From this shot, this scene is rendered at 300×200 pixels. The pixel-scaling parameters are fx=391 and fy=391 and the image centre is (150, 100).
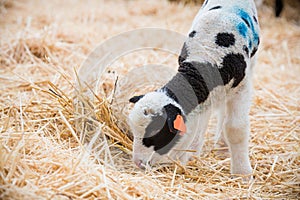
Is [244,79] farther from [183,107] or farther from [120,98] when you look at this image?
[120,98]

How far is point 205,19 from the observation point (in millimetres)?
2578

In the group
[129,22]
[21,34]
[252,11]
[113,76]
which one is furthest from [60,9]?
[252,11]

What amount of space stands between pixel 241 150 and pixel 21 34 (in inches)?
122

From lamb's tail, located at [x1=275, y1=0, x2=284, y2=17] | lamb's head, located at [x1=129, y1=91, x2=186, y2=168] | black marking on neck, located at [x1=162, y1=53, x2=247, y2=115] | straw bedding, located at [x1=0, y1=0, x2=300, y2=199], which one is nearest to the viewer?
straw bedding, located at [x1=0, y1=0, x2=300, y2=199]

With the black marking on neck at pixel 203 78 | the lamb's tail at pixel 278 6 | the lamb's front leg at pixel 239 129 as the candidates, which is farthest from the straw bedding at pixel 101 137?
the lamb's tail at pixel 278 6

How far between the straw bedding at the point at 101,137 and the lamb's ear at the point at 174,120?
0.38m

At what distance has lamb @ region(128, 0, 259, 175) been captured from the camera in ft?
7.36

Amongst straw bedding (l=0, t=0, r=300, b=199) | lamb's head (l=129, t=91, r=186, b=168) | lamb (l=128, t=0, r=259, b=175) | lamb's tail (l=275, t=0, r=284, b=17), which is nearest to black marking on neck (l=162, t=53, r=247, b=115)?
lamb (l=128, t=0, r=259, b=175)

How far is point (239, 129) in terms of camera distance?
2.60 metres

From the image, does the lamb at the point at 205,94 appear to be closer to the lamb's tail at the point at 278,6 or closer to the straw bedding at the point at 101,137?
the straw bedding at the point at 101,137

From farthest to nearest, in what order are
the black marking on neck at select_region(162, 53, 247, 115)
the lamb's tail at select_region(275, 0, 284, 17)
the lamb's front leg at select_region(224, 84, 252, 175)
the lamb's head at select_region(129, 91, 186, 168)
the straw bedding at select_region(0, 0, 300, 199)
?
the lamb's tail at select_region(275, 0, 284, 17) → the lamb's front leg at select_region(224, 84, 252, 175) → the black marking on neck at select_region(162, 53, 247, 115) → the lamb's head at select_region(129, 91, 186, 168) → the straw bedding at select_region(0, 0, 300, 199)

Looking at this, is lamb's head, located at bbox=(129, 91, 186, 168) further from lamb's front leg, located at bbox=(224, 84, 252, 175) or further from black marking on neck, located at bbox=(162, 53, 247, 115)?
lamb's front leg, located at bbox=(224, 84, 252, 175)

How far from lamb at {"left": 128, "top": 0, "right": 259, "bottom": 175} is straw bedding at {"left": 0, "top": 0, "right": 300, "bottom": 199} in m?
0.17

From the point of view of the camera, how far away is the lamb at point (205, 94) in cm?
224
